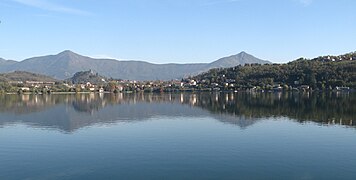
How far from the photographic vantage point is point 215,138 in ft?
92.9

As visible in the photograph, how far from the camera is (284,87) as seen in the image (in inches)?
4806

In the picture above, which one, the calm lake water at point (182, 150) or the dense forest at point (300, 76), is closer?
the calm lake water at point (182, 150)

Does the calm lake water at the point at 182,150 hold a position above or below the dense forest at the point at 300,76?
below

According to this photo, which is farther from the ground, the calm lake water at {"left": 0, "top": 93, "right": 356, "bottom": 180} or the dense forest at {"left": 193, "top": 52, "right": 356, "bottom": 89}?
the dense forest at {"left": 193, "top": 52, "right": 356, "bottom": 89}

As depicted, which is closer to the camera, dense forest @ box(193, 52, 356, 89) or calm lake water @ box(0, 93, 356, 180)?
calm lake water @ box(0, 93, 356, 180)

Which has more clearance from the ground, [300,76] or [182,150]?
[300,76]

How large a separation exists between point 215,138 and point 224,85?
11170cm

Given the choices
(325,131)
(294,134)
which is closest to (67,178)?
(294,134)

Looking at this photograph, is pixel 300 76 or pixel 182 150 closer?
pixel 182 150

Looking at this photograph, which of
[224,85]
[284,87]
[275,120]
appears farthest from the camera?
[224,85]

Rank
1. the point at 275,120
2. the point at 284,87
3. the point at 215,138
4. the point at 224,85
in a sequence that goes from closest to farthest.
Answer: the point at 215,138
the point at 275,120
the point at 284,87
the point at 224,85

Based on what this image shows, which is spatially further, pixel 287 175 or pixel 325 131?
pixel 325 131

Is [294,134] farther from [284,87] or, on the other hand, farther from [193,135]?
[284,87]

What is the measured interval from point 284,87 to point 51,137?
102m
